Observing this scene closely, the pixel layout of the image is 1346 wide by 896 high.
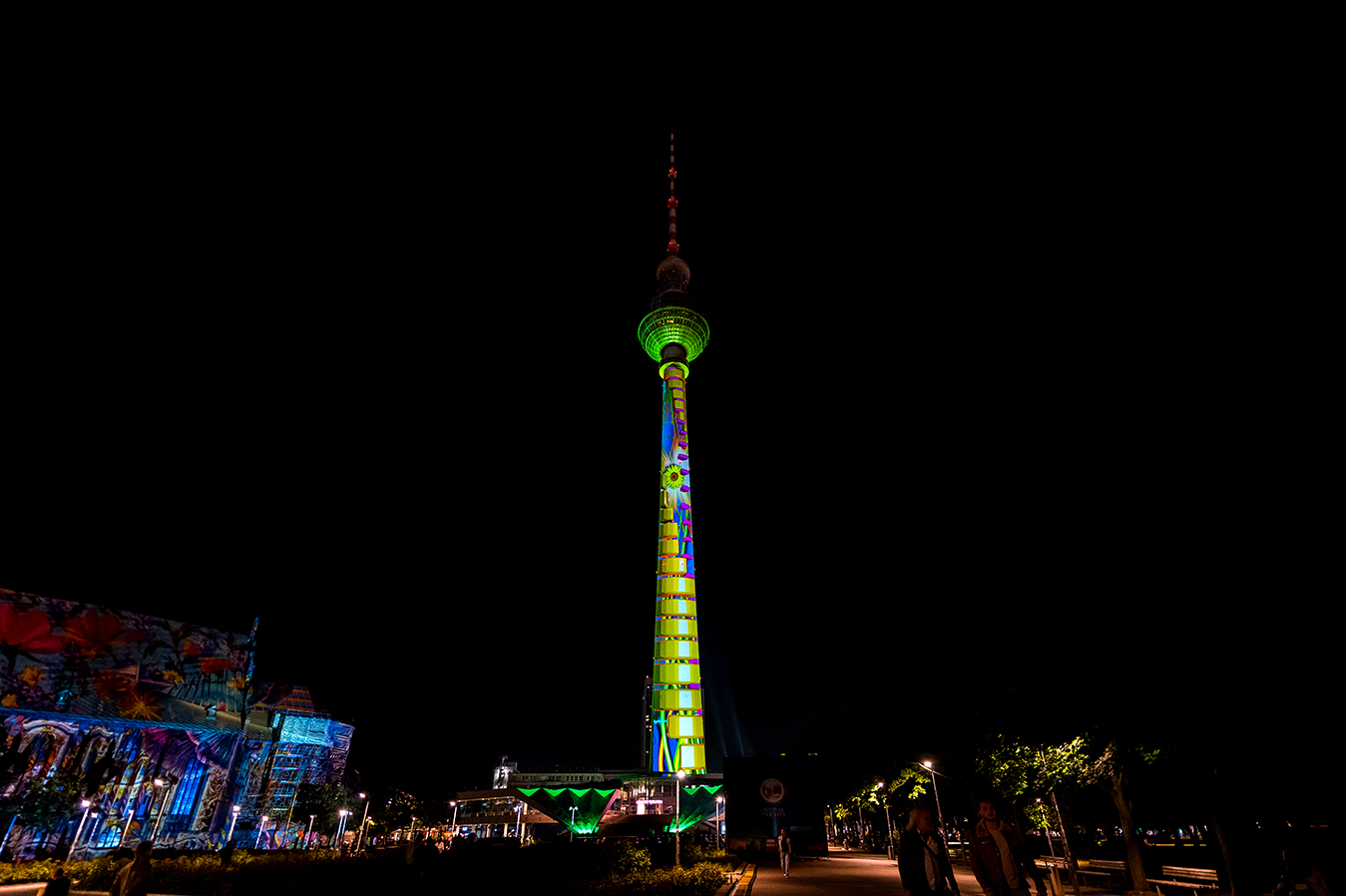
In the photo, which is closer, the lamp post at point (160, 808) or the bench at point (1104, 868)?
the bench at point (1104, 868)

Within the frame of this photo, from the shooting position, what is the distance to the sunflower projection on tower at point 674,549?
6719 centimetres

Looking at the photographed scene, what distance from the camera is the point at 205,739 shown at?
2228 inches

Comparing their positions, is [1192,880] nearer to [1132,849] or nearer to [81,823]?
[1132,849]

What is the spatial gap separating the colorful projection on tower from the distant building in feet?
121

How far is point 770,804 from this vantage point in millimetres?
40531

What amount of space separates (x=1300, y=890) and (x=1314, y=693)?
4.41m

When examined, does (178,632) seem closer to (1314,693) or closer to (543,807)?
(543,807)

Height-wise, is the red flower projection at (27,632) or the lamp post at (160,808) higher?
the red flower projection at (27,632)

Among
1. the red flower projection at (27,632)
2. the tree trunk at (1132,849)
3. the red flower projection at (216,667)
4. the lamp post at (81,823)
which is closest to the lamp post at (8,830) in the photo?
the lamp post at (81,823)

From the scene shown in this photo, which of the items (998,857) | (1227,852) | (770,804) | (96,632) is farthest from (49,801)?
(1227,852)

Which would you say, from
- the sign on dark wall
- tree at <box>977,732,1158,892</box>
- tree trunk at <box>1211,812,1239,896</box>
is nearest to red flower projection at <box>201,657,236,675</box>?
the sign on dark wall

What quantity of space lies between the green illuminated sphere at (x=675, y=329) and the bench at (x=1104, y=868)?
69.1 m

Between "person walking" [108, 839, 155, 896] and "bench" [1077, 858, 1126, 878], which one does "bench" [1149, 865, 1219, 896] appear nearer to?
"bench" [1077, 858, 1126, 878]

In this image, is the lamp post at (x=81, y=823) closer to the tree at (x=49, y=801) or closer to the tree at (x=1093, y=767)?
the tree at (x=49, y=801)
